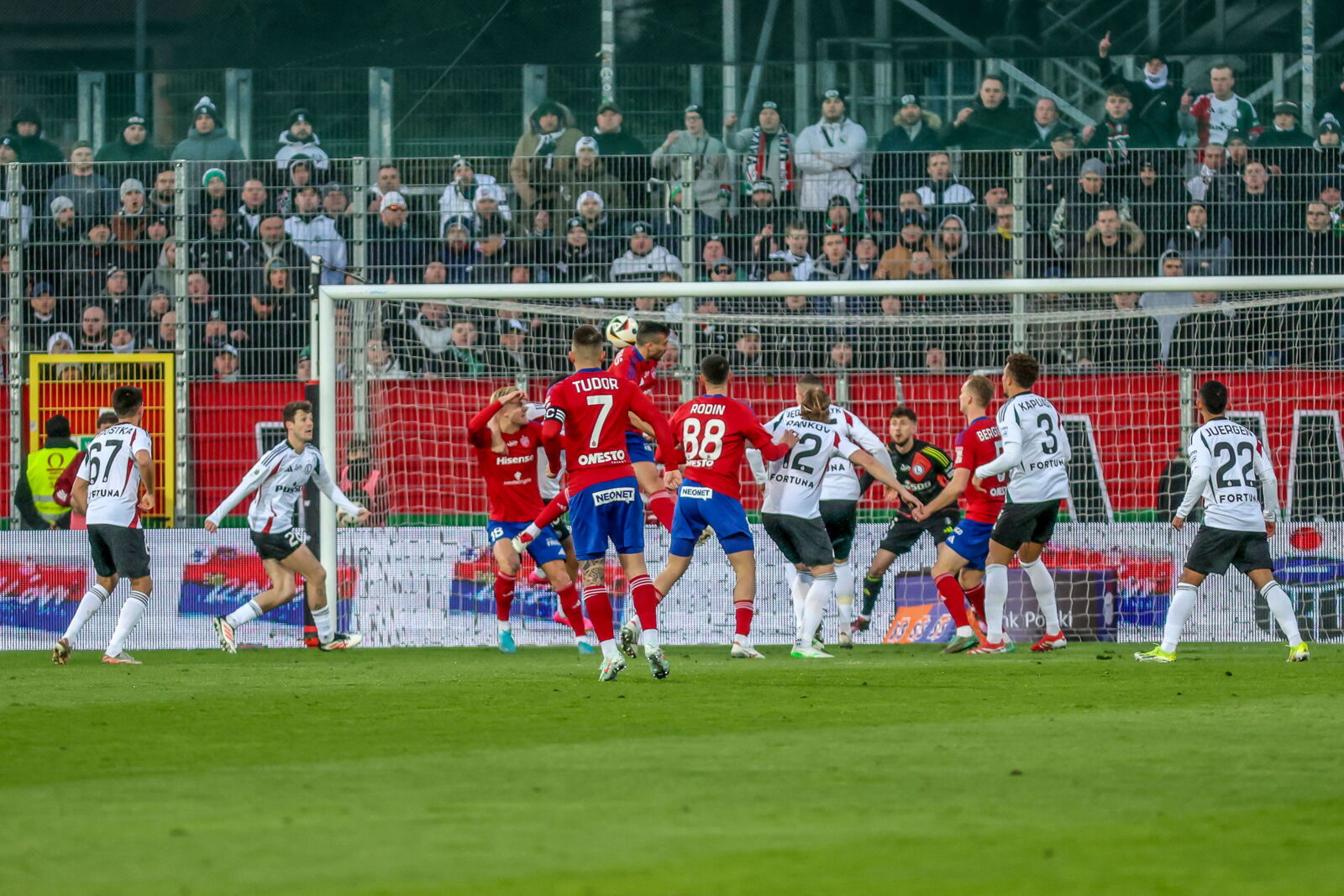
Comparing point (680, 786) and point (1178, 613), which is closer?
point (680, 786)

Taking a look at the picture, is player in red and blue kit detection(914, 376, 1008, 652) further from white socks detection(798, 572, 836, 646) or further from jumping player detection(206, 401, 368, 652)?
jumping player detection(206, 401, 368, 652)

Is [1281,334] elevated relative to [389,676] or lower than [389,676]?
elevated

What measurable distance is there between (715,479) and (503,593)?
2571 mm

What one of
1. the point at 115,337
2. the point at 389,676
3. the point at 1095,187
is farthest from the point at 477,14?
the point at 389,676

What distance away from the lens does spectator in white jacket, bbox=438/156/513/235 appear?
17.6m

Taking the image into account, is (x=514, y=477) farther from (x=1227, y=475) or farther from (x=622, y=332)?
(x=1227, y=475)

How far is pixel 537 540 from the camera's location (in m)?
14.2

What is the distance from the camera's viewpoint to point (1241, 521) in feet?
40.4

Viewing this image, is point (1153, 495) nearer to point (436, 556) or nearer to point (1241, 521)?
point (1241, 521)

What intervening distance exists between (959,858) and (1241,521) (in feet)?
27.1

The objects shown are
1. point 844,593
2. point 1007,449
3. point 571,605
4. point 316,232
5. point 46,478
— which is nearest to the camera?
point 1007,449

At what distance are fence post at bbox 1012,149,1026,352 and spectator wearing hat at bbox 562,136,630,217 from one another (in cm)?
377

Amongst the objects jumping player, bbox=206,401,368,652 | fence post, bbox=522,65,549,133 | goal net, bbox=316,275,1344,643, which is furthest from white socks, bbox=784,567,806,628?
fence post, bbox=522,65,549,133

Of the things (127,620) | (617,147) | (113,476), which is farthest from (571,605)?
(617,147)
